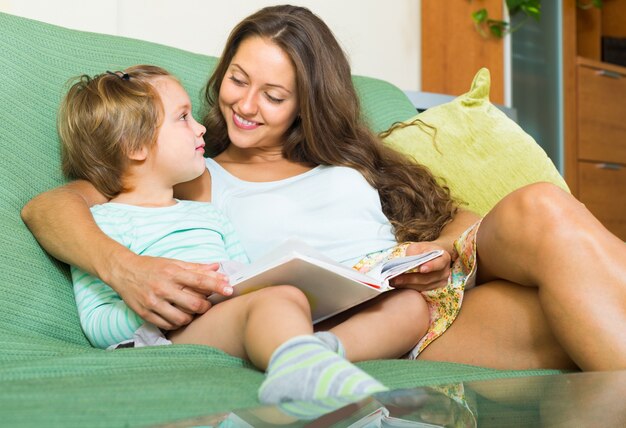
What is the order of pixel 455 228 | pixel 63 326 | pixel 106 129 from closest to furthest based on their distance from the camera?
pixel 63 326 < pixel 106 129 < pixel 455 228

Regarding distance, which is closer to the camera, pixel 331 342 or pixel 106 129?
pixel 331 342

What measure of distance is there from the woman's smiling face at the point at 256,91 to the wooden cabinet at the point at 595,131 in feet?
7.90

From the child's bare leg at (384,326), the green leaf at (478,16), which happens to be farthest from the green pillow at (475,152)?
the green leaf at (478,16)

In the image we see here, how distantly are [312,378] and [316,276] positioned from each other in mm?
315

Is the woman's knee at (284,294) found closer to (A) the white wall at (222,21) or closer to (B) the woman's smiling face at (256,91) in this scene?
(B) the woman's smiling face at (256,91)

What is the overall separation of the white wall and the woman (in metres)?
0.95

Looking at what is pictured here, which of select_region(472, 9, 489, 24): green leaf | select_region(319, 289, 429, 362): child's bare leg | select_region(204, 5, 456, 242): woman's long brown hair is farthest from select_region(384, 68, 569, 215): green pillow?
select_region(472, 9, 489, 24): green leaf

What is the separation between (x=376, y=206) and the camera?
154 cm

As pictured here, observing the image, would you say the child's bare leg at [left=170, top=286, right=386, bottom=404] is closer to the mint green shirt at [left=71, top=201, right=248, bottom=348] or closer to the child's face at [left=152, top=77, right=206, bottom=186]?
the mint green shirt at [left=71, top=201, right=248, bottom=348]

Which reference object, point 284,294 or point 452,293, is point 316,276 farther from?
point 452,293

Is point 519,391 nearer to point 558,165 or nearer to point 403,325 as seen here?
point 403,325

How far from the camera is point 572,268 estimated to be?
1.05 metres

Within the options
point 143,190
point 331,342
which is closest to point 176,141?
point 143,190

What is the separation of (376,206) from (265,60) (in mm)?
349
